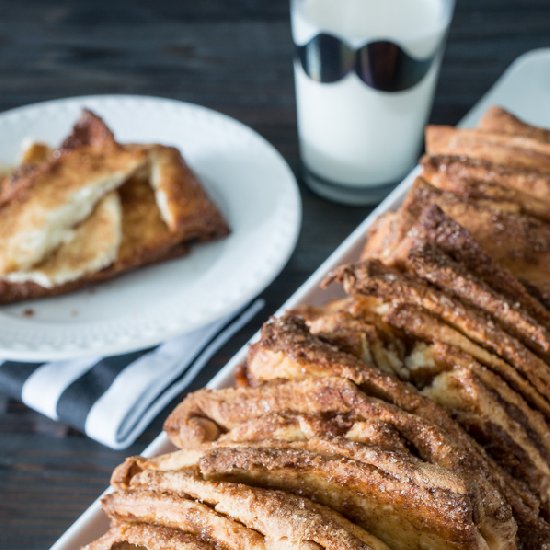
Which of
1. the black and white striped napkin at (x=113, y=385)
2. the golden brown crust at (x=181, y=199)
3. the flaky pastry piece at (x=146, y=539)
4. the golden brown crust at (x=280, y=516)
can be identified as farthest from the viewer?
the golden brown crust at (x=181, y=199)

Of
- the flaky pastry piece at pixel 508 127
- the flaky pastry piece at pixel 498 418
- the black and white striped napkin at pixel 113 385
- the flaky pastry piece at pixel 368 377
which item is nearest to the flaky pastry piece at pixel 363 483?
the flaky pastry piece at pixel 368 377

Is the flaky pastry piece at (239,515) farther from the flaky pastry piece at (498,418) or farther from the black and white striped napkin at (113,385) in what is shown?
the black and white striped napkin at (113,385)

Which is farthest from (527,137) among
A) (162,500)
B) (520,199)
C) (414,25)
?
(162,500)

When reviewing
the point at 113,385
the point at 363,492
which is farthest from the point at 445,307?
the point at 113,385

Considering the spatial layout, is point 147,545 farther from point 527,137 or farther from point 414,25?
point 414,25

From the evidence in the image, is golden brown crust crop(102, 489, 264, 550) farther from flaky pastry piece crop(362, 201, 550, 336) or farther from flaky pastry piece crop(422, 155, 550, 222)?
flaky pastry piece crop(422, 155, 550, 222)
